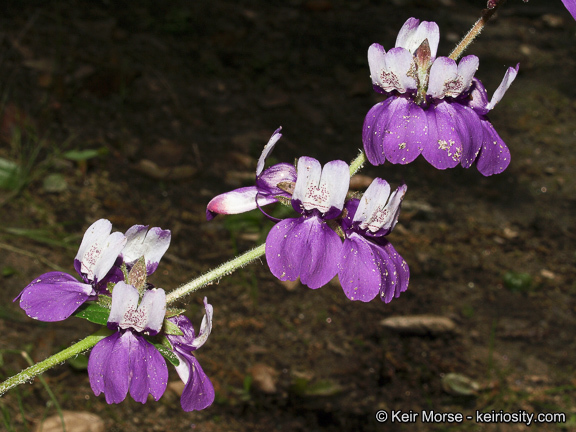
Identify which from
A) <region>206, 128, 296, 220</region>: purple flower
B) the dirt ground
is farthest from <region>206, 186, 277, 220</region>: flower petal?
the dirt ground

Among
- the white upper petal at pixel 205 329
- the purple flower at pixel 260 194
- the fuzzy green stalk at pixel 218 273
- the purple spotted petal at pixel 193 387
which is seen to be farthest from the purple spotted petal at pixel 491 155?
the purple spotted petal at pixel 193 387

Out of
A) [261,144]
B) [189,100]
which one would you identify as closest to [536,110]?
[261,144]

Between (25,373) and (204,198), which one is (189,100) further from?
(25,373)

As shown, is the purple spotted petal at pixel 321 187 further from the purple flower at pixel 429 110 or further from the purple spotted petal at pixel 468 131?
the purple spotted petal at pixel 468 131

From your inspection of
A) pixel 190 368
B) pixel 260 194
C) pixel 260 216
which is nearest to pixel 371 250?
pixel 260 194

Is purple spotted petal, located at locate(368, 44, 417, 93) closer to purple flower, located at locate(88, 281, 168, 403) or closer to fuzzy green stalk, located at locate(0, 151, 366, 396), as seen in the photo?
fuzzy green stalk, located at locate(0, 151, 366, 396)

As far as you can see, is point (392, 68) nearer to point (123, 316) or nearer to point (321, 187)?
point (321, 187)
